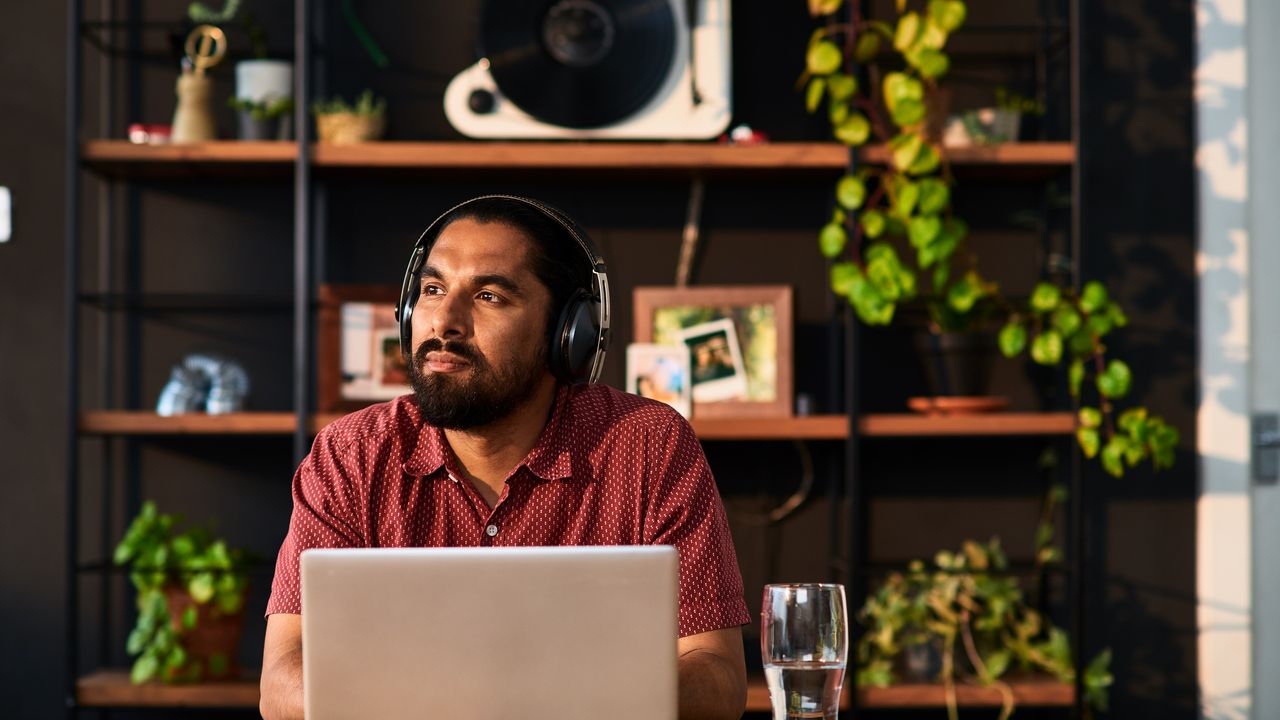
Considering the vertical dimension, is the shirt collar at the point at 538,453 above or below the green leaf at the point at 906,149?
below

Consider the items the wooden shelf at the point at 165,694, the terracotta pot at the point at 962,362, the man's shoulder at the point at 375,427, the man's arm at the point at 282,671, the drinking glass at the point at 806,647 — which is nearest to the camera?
the drinking glass at the point at 806,647

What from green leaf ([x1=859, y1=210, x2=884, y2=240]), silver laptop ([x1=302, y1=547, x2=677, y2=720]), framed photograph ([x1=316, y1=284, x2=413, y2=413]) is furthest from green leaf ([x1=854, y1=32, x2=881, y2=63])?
silver laptop ([x1=302, y1=547, x2=677, y2=720])

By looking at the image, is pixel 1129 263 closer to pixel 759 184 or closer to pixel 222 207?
pixel 759 184

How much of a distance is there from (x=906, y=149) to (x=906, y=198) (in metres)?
Answer: 0.11

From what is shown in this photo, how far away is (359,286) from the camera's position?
291cm

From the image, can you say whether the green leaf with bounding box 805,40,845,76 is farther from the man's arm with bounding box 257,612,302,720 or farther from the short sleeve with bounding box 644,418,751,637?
the man's arm with bounding box 257,612,302,720

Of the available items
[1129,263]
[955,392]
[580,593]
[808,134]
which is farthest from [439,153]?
[580,593]

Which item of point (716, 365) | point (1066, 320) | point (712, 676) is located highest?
point (1066, 320)

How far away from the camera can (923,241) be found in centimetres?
279

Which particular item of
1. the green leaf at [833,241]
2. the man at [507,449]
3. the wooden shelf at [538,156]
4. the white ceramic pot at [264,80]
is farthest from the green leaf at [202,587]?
the green leaf at [833,241]

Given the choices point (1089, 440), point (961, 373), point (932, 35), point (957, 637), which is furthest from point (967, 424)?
point (932, 35)

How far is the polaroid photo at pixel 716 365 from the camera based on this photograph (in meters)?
2.89

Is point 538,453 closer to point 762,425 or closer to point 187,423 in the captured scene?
point 762,425

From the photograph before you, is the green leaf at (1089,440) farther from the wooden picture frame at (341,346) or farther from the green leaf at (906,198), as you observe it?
the wooden picture frame at (341,346)
